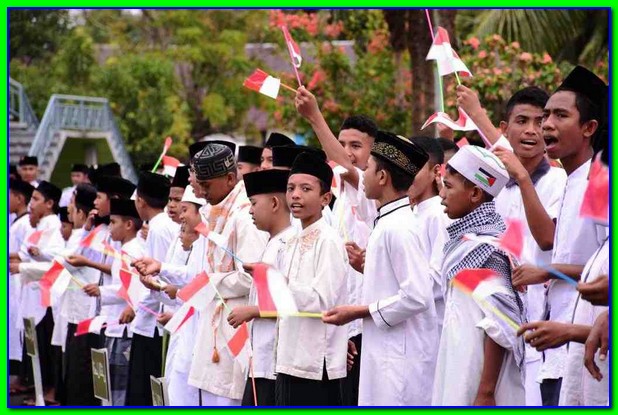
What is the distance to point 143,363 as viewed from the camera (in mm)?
9344

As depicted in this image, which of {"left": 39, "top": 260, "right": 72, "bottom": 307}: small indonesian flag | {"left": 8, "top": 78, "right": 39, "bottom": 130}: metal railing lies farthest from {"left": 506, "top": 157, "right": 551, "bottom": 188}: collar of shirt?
{"left": 8, "top": 78, "right": 39, "bottom": 130}: metal railing

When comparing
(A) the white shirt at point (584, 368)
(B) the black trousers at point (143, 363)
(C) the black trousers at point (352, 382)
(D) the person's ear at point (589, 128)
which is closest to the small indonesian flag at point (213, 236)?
(C) the black trousers at point (352, 382)

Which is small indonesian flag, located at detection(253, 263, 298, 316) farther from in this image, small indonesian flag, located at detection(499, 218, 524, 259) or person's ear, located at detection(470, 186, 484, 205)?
small indonesian flag, located at detection(499, 218, 524, 259)

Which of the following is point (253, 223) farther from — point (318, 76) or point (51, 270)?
point (318, 76)

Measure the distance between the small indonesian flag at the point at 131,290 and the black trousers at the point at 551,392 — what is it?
14.5 ft

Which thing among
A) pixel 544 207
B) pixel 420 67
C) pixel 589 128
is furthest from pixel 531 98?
pixel 420 67

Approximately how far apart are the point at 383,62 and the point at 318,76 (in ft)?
3.76

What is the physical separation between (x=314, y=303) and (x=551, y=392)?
1.67m

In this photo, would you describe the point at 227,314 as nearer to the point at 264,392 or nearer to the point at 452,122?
the point at 264,392

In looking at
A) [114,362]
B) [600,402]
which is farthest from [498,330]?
[114,362]

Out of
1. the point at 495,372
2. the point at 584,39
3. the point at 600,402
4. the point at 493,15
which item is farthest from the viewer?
the point at 584,39

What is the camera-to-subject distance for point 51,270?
32.2ft

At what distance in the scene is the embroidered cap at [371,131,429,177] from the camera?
6344 millimetres

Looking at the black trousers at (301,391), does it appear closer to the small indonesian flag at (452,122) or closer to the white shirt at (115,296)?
the small indonesian flag at (452,122)
